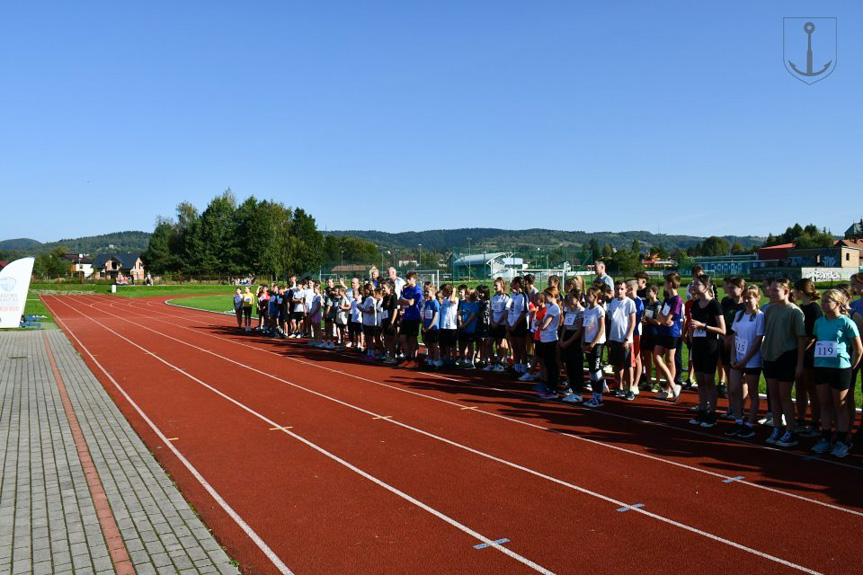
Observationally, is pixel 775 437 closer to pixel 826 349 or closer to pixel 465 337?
pixel 826 349

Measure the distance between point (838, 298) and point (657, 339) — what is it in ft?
10.8

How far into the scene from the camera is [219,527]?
5.24 metres

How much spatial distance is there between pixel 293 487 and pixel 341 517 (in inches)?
38.2

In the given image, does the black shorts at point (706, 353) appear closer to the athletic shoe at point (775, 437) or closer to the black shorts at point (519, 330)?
the athletic shoe at point (775, 437)

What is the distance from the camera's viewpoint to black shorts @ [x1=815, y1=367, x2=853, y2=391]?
21.6 ft

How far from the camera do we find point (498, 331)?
1259 centimetres

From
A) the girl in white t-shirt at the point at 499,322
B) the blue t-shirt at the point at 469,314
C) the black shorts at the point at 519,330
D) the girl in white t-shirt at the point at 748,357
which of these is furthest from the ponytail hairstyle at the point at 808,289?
the blue t-shirt at the point at 469,314

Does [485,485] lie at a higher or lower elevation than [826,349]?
lower

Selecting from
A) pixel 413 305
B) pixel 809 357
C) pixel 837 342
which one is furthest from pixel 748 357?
pixel 413 305

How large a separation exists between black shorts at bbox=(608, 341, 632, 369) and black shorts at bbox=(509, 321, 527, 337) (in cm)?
198

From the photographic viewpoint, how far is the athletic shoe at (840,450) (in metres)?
6.57

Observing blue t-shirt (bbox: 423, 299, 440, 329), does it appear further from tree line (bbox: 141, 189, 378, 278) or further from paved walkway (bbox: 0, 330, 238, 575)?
tree line (bbox: 141, 189, 378, 278)

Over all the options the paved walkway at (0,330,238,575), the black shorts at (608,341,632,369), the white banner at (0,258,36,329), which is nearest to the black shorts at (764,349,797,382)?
the black shorts at (608,341,632,369)

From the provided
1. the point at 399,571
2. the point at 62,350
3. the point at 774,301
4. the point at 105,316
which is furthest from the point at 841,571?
the point at 105,316
